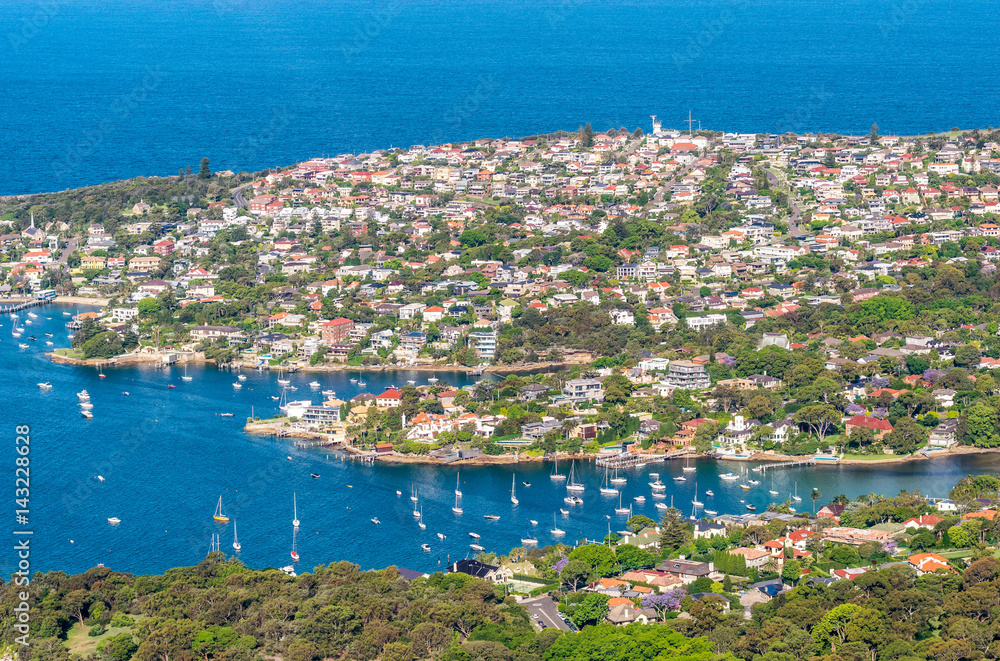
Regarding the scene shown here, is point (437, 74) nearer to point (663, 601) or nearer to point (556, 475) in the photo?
point (556, 475)

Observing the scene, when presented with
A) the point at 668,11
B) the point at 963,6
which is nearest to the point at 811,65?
the point at 668,11

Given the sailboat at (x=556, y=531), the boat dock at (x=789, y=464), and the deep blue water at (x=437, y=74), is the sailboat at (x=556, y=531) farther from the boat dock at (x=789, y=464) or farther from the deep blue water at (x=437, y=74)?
the deep blue water at (x=437, y=74)

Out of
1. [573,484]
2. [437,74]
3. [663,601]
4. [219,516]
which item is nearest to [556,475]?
[573,484]

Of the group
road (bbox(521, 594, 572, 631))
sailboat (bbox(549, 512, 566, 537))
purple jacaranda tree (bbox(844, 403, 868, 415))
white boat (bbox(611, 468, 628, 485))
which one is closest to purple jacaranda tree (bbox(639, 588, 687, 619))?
road (bbox(521, 594, 572, 631))

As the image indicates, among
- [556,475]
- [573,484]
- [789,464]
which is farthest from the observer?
[789,464]

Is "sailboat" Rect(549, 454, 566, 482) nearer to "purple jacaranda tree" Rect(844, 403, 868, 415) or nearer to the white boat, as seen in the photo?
the white boat
